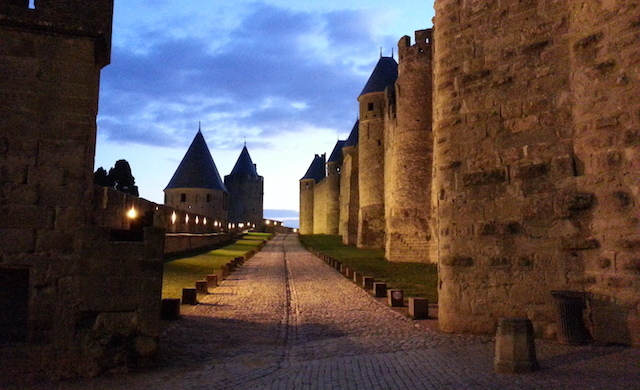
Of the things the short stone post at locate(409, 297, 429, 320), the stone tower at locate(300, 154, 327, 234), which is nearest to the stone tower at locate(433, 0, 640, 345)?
the short stone post at locate(409, 297, 429, 320)

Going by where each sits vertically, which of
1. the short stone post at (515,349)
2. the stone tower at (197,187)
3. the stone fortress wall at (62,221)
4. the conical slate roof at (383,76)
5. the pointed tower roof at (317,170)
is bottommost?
the short stone post at (515,349)

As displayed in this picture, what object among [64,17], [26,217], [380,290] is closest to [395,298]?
[380,290]

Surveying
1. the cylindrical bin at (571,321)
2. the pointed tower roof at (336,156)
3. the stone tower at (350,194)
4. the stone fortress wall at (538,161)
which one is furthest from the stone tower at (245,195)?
the cylindrical bin at (571,321)

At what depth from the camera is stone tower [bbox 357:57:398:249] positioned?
32.2 meters

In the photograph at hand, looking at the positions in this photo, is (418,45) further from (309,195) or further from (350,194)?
(309,195)

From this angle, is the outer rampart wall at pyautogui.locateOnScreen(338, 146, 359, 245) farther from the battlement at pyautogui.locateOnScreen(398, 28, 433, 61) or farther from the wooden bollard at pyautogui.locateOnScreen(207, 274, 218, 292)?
the wooden bollard at pyautogui.locateOnScreen(207, 274, 218, 292)

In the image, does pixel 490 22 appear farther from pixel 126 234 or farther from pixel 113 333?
pixel 113 333

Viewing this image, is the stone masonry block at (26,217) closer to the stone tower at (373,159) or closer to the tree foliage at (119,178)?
the stone tower at (373,159)

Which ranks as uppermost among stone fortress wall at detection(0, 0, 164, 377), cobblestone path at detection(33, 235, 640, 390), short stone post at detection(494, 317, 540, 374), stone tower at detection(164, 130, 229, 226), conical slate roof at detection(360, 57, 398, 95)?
conical slate roof at detection(360, 57, 398, 95)

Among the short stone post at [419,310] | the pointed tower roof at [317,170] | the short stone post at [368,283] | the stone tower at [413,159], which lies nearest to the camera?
the short stone post at [419,310]

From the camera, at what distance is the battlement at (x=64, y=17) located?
5473mm

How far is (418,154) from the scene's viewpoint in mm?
23484

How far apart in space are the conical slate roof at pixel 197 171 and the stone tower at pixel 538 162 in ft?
156

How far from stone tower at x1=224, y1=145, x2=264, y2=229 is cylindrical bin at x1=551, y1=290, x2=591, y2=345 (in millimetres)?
67452
